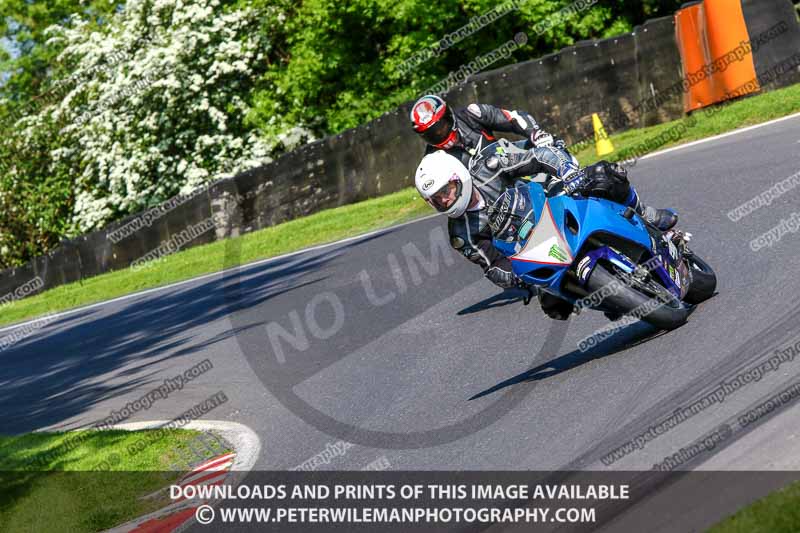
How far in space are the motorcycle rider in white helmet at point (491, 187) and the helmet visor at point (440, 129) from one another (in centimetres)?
92

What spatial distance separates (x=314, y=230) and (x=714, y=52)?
7.63m

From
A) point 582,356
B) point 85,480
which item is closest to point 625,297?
point 582,356

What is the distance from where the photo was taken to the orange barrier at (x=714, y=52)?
1703cm

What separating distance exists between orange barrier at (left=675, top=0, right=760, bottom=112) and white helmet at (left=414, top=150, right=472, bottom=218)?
35.2 ft

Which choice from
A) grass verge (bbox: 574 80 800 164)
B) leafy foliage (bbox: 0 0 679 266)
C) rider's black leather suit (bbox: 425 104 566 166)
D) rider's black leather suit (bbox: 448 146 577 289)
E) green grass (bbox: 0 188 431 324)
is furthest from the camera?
leafy foliage (bbox: 0 0 679 266)

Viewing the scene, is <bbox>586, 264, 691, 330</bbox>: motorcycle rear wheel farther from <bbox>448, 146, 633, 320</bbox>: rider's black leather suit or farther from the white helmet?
the white helmet

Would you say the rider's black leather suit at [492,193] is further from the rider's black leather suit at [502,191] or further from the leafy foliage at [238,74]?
the leafy foliage at [238,74]

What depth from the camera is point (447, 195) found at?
7.54 m

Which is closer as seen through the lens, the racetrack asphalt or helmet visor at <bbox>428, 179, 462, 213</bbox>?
the racetrack asphalt

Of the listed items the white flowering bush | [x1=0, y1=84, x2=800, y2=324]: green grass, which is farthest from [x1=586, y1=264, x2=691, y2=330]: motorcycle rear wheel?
the white flowering bush

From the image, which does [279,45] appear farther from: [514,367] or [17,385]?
[514,367]

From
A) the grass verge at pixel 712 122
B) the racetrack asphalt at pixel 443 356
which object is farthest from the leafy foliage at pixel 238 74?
the racetrack asphalt at pixel 443 356

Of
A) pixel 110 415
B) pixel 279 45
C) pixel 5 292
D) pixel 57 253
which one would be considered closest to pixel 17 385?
pixel 110 415

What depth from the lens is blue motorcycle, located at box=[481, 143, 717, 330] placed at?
295 inches
